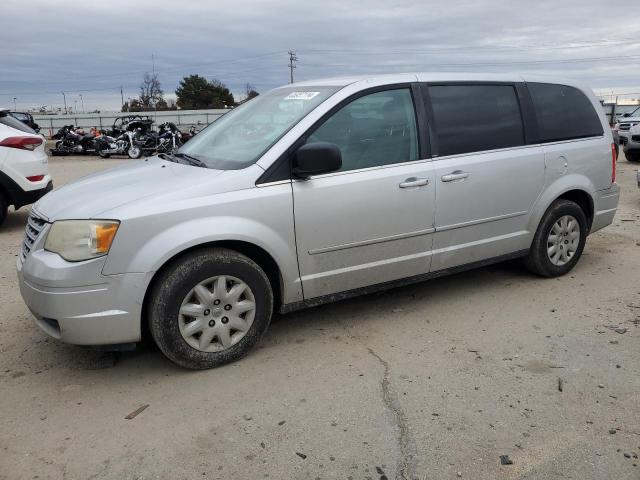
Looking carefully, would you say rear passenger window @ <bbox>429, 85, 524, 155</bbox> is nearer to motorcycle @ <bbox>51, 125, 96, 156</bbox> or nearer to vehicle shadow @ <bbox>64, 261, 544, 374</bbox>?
vehicle shadow @ <bbox>64, 261, 544, 374</bbox>

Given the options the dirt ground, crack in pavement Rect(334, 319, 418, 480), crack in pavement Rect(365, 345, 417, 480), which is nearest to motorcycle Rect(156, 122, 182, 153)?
the dirt ground

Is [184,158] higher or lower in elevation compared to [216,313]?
higher

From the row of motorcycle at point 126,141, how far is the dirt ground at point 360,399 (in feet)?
58.8

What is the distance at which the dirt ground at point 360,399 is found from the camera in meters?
2.57

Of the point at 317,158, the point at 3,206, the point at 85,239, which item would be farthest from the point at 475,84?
Result: the point at 3,206

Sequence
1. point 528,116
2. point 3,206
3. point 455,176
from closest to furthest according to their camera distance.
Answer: point 455,176 < point 528,116 < point 3,206

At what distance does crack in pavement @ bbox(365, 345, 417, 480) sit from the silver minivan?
870 millimetres

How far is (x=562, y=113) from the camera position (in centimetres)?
490

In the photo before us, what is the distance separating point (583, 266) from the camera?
5.46 m

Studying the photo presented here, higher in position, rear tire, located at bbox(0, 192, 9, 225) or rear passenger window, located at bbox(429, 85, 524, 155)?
rear passenger window, located at bbox(429, 85, 524, 155)

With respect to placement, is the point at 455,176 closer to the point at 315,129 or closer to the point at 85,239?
the point at 315,129

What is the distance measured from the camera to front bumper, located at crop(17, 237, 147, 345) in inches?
120

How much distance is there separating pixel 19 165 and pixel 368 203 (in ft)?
17.9

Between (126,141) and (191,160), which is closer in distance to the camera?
(191,160)
